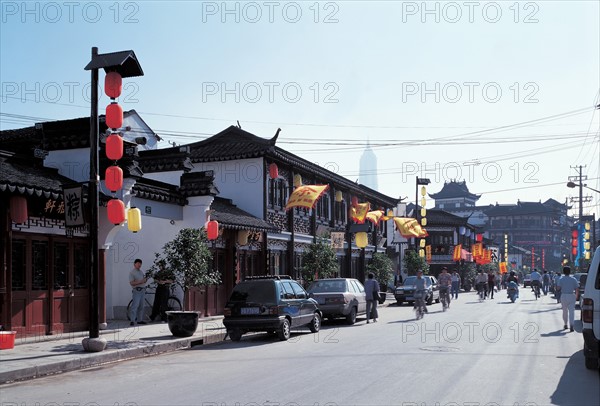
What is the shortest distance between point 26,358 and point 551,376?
9.21 metres

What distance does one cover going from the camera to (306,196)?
2730cm

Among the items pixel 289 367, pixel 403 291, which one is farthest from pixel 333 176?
pixel 289 367

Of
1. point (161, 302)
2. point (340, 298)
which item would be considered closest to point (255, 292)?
point (340, 298)

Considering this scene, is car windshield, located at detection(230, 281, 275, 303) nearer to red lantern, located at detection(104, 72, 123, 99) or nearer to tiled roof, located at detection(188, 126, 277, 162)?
red lantern, located at detection(104, 72, 123, 99)

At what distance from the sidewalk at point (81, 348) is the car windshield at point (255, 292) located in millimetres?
1337

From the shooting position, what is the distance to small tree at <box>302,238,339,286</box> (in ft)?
96.1

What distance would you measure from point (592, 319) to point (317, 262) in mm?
19362

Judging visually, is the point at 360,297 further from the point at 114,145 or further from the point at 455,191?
the point at 455,191

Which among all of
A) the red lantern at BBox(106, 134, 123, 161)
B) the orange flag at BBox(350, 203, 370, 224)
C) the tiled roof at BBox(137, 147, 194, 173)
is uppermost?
the tiled roof at BBox(137, 147, 194, 173)

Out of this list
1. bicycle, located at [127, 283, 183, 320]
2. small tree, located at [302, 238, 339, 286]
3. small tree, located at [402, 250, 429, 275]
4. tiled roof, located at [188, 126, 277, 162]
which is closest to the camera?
bicycle, located at [127, 283, 183, 320]

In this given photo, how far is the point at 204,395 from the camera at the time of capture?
8.75 m

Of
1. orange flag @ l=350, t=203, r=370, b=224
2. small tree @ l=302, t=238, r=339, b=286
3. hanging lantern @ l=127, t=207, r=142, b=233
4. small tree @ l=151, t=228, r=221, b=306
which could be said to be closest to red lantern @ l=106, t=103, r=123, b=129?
hanging lantern @ l=127, t=207, r=142, b=233

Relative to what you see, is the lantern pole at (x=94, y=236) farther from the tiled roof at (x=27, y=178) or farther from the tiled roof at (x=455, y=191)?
the tiled roof at (x=455, y=191)

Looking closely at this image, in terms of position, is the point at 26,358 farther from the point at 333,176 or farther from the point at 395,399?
the point at 333,176
